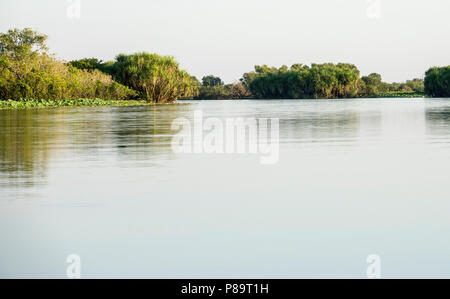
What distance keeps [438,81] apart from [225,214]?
83.5 m

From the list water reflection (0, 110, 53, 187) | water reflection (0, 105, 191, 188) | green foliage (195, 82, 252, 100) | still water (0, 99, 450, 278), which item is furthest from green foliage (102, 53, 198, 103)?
still water (0, 99, 450, 278)

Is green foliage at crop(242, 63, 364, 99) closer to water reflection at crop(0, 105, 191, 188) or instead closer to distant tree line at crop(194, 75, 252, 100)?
distant tree line at crop(194, 75, 252, 100)

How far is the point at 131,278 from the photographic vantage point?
3.97 m

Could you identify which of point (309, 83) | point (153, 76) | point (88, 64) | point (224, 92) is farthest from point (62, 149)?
point (224, 92)

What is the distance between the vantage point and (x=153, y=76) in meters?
59.1

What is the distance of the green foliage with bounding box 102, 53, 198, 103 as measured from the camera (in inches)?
2346

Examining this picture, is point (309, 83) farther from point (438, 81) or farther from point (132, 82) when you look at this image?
point (132, 82)

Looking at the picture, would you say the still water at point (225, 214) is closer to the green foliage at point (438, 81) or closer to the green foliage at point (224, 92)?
the green foliage at point (438, 81)

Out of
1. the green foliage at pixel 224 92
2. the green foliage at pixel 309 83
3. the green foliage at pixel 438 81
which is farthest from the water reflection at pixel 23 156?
the green foliage at pixel 224 92

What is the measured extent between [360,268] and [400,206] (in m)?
2.08

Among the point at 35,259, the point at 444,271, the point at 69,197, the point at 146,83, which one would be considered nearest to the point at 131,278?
the point at 35,259

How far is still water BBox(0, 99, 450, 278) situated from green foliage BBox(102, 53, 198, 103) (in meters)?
49.6

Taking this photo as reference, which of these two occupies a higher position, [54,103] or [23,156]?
[54,103]
